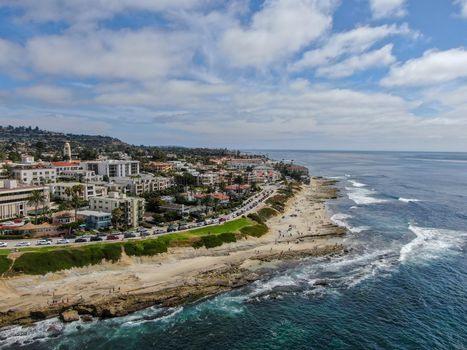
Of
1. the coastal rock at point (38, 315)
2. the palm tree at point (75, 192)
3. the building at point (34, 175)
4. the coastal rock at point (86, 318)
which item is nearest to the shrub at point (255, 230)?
the palm tree at point (75, 192)

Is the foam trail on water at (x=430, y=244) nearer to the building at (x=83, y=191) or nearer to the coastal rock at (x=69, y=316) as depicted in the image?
the coastal rock at (x=69, y=316)

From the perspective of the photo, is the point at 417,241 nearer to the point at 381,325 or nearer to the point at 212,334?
the point at 381,325

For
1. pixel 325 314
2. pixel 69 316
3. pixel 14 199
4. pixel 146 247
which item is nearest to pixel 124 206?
pixel 146 247

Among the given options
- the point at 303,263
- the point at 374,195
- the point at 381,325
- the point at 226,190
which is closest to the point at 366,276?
the point at 303,263

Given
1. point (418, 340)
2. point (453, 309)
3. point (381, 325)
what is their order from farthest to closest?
1. point (453, 309)
2. point (381, 325)
3. point (418, 340)

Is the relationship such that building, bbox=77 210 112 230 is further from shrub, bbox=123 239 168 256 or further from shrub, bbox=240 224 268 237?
shrub, bbox=240 224 268 237

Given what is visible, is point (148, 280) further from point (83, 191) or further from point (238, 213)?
point (83, 191)

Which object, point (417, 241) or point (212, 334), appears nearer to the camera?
point (212, 334)
